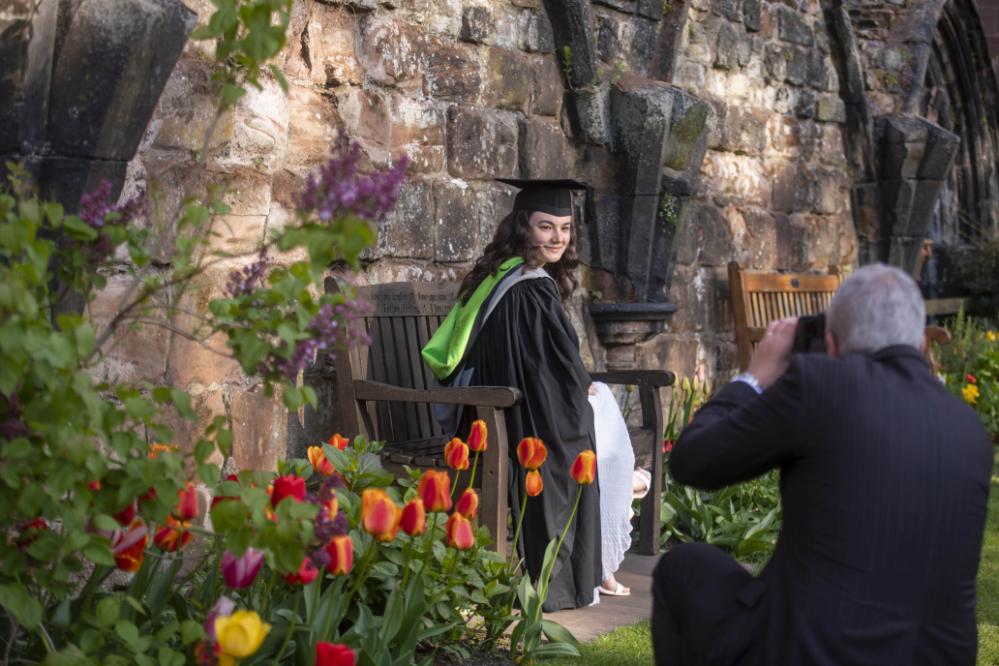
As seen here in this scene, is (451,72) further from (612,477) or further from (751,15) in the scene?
(751,15)

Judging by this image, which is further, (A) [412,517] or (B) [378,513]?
(A) [412,517]

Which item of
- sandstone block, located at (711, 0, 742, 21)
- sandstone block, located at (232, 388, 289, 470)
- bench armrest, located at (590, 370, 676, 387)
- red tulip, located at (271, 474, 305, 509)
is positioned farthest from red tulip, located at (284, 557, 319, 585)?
sandstone block, located at (711, 0, 742, 21)

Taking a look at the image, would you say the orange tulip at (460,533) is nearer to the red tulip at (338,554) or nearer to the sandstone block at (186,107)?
the red tulip at (338,554)

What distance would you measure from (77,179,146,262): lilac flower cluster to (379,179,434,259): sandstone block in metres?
2.76

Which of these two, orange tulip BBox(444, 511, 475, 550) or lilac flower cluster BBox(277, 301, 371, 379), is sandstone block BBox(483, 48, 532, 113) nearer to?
orange tulip BBox(444, 511, 475, 550)

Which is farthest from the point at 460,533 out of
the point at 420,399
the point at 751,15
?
the point at 751,15

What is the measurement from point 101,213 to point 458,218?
3291 millimetres

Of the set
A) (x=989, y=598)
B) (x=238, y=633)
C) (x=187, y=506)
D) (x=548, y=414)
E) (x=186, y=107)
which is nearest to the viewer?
(x=238, y=633)

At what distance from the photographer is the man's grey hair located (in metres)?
2.50

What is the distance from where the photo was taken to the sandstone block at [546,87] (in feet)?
19.9

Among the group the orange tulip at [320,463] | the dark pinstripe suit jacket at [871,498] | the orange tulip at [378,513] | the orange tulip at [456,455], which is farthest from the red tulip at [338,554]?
the orange tulip at [456,455]

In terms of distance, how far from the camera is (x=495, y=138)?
18.9 feet

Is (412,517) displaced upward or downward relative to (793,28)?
downward

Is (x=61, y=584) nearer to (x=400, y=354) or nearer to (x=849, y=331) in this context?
(x=849, y=331)
